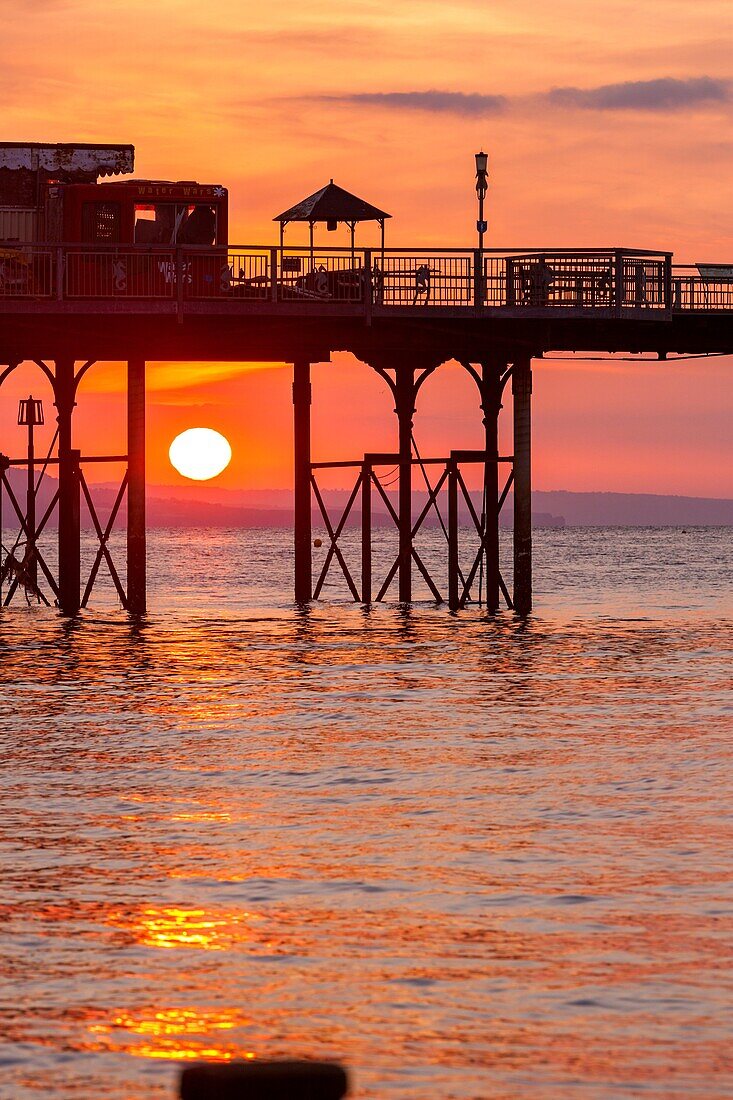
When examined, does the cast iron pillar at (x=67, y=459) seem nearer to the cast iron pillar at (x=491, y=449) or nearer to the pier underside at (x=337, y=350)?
the pier underside at (x=337, y=350)

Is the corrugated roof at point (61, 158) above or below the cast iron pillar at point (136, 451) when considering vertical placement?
above

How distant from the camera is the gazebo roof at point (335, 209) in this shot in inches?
1508

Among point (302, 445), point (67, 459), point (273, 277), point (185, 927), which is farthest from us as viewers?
point (302, 445)

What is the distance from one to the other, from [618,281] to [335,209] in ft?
21.2

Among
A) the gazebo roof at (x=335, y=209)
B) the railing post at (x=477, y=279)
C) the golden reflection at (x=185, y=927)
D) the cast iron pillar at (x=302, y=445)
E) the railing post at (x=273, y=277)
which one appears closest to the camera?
the golden reflection at (x=185, y=927)

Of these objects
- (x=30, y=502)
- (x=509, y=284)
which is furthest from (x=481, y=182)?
(x=30, y=502)

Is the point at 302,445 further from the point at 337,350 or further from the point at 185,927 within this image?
the point at 185,927

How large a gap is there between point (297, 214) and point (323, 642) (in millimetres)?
9383

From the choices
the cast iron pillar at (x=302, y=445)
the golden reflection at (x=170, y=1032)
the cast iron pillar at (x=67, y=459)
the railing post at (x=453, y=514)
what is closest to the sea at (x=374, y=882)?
the golden reflection at (x=170, y=1032)

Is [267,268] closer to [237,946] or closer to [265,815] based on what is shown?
[265,815]

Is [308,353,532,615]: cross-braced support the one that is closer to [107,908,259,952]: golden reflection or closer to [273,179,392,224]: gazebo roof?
[273,179,392,224]: gazebo roof

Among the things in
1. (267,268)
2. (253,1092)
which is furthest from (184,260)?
(253,1092)

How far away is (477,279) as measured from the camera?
35.9 m

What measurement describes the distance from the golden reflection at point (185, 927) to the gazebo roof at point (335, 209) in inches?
1062
